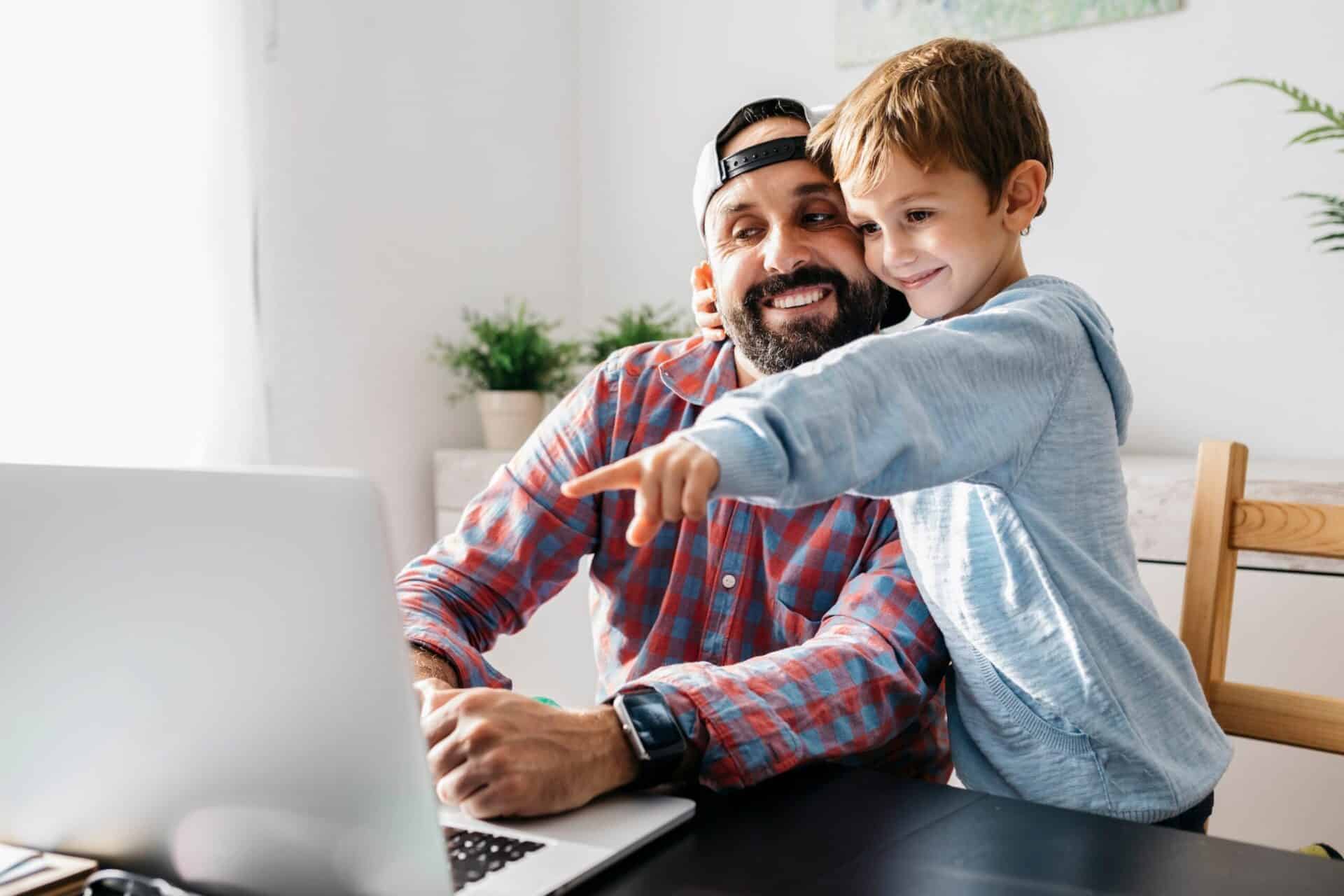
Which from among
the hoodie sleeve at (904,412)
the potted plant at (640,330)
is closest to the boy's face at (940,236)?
the hoodie sleeve at (904,412)

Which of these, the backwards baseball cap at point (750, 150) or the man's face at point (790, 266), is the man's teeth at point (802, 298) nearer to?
the man's face at point (790, 266)

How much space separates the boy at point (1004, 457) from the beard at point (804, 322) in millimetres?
156

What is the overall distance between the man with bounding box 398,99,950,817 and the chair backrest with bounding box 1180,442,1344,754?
0.27 m

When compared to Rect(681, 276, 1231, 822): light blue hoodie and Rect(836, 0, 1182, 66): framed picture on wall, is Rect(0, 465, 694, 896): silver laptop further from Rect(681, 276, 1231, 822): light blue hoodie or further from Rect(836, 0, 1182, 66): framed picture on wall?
Rect(836, 0, 1182, 66): framed picture on wall

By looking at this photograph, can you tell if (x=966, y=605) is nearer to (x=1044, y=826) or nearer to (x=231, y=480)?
(x=1044, y=826)

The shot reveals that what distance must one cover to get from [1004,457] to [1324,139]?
1.34 meters

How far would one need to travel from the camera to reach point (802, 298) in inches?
49.2

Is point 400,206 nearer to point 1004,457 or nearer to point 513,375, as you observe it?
point 513,375

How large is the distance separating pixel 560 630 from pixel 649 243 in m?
1.13

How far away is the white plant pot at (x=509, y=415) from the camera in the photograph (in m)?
2.69

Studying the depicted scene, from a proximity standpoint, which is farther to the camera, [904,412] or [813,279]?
[813,279]

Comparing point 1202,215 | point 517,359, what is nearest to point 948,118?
point 1202,215

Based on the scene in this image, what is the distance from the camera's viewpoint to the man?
1.00 metres

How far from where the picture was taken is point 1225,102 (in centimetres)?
222
